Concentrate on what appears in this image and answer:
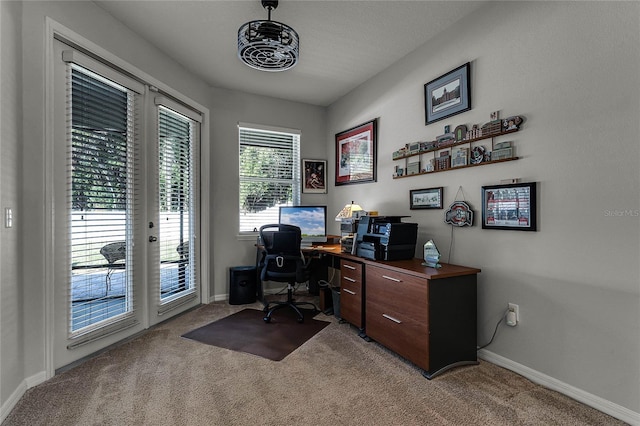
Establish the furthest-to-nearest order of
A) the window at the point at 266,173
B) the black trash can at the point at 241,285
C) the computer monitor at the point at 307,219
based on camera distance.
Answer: the window at the point at 266,173
the computer monitor at the point at 307,219
the black trash can at the point at 241,285

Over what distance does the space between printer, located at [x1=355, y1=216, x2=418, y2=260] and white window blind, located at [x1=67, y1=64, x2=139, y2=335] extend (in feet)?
6.97

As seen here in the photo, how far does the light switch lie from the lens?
1.76 metres

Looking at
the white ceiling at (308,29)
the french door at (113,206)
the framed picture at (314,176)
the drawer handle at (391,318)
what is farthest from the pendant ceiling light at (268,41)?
the drawer handle at (391,318)

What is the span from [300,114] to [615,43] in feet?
11.1

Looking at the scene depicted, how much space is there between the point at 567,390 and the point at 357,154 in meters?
2.90

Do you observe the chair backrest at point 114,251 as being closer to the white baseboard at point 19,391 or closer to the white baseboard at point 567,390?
the white baseboard at point 19,391

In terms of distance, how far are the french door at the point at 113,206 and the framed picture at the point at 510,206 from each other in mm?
2947

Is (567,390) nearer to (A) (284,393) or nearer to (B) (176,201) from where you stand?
(A) (284,393)

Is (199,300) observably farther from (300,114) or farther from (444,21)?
(444,21)

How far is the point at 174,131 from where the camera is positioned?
131 inches

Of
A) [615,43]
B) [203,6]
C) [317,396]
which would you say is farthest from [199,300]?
[615,43]

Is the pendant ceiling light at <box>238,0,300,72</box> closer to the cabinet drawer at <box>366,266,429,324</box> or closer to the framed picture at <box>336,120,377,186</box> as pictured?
the framed picture at <box>336,120,377,186</box>

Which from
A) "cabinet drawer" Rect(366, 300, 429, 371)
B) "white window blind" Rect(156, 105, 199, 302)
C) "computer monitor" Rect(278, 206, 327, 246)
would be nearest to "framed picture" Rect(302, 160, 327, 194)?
"computer monitor" Rect(278, 206, 327, 246)

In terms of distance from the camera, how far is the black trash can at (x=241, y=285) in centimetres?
378
